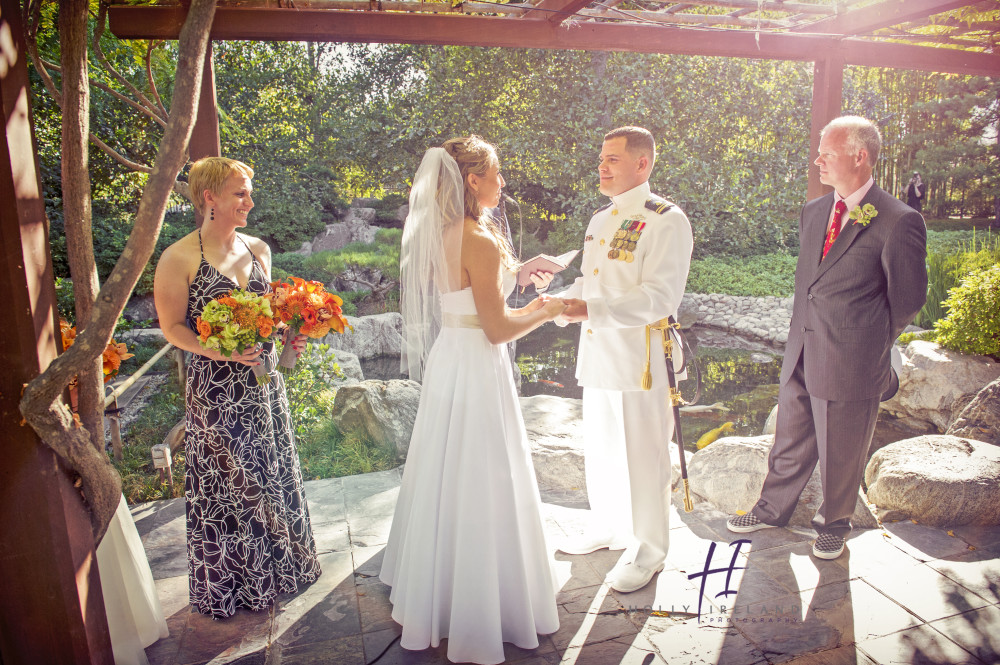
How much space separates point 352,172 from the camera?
14734 mm

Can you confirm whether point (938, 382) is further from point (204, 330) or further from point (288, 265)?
point (288, 265)

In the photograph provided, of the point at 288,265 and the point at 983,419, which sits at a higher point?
the point at 288,265

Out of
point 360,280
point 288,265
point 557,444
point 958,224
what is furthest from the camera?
point 958,224

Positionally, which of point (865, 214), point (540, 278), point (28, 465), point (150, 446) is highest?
point (865, 214)

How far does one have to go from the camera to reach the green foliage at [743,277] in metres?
13.1

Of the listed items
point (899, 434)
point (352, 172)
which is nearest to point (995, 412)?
point (899, 434)

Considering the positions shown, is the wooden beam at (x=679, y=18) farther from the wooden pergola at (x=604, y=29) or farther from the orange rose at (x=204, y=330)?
the orange rose at (x=204, y=330)

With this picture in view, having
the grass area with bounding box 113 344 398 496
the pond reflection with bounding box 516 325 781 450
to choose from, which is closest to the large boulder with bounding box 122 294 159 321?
the grass area with bounding box 113 344 398 496

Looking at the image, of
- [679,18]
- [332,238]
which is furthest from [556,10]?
[332,238]

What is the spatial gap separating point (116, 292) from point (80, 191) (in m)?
0.73

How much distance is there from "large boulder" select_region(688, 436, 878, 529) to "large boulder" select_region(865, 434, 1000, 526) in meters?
0.20

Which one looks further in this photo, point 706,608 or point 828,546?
point 828,546

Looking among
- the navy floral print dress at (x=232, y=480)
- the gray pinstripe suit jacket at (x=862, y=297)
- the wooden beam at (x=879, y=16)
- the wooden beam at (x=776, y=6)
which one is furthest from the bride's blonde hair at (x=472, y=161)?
the wooden beam at (x=879, y=16)

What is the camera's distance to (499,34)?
14.5 feet
